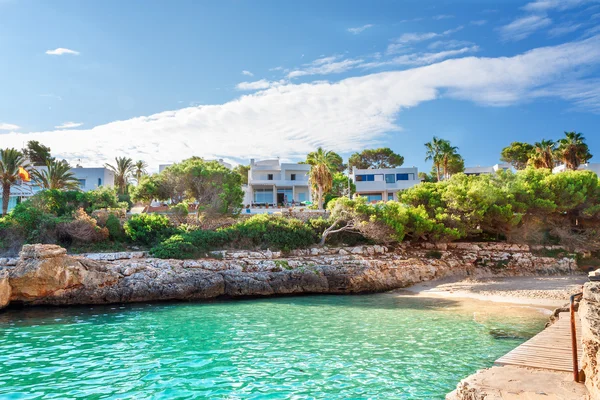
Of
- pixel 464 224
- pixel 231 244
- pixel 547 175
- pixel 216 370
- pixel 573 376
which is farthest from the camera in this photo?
pixel 547 175

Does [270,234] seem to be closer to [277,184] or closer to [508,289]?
[508,289]

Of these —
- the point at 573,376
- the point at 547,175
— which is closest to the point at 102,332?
the point at 573,376

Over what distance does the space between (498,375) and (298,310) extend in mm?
12420

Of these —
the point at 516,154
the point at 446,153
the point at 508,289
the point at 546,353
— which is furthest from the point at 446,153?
the point at 546,353

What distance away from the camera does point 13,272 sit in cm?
1967

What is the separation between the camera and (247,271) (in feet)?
81.0

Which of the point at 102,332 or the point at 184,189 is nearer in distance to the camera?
the point at 102,332

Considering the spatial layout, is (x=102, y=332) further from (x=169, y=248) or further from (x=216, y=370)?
(x=169, y=248)

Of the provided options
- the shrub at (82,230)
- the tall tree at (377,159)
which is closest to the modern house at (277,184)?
the tall tree at (377,159)

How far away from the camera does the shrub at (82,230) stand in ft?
85.1

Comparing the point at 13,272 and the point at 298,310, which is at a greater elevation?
the point at 13,272

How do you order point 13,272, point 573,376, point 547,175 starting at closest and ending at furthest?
point 573,376 < point 13,272 < point 547,175

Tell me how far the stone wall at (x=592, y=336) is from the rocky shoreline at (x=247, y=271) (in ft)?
64.6

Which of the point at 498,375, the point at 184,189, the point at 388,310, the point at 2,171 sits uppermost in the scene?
the point at 2,171
